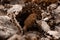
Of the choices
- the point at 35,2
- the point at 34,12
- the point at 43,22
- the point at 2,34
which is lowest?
the point at 2,34

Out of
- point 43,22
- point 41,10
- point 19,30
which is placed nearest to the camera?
point 19,30

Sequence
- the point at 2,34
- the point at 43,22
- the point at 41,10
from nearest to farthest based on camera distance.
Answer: the point at 2,34 → the point at 43,22 → the point at 41,10

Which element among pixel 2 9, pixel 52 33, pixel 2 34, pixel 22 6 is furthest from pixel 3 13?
pixel 52 33

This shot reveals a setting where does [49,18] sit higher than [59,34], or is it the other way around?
[49,18]

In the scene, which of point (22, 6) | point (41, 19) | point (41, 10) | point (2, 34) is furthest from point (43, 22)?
point (2, 34)

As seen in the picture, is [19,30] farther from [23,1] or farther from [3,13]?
[23,1]

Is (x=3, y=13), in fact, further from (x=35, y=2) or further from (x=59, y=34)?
(x=59, y=34)

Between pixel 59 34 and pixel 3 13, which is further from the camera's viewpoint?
pixel 3 13
